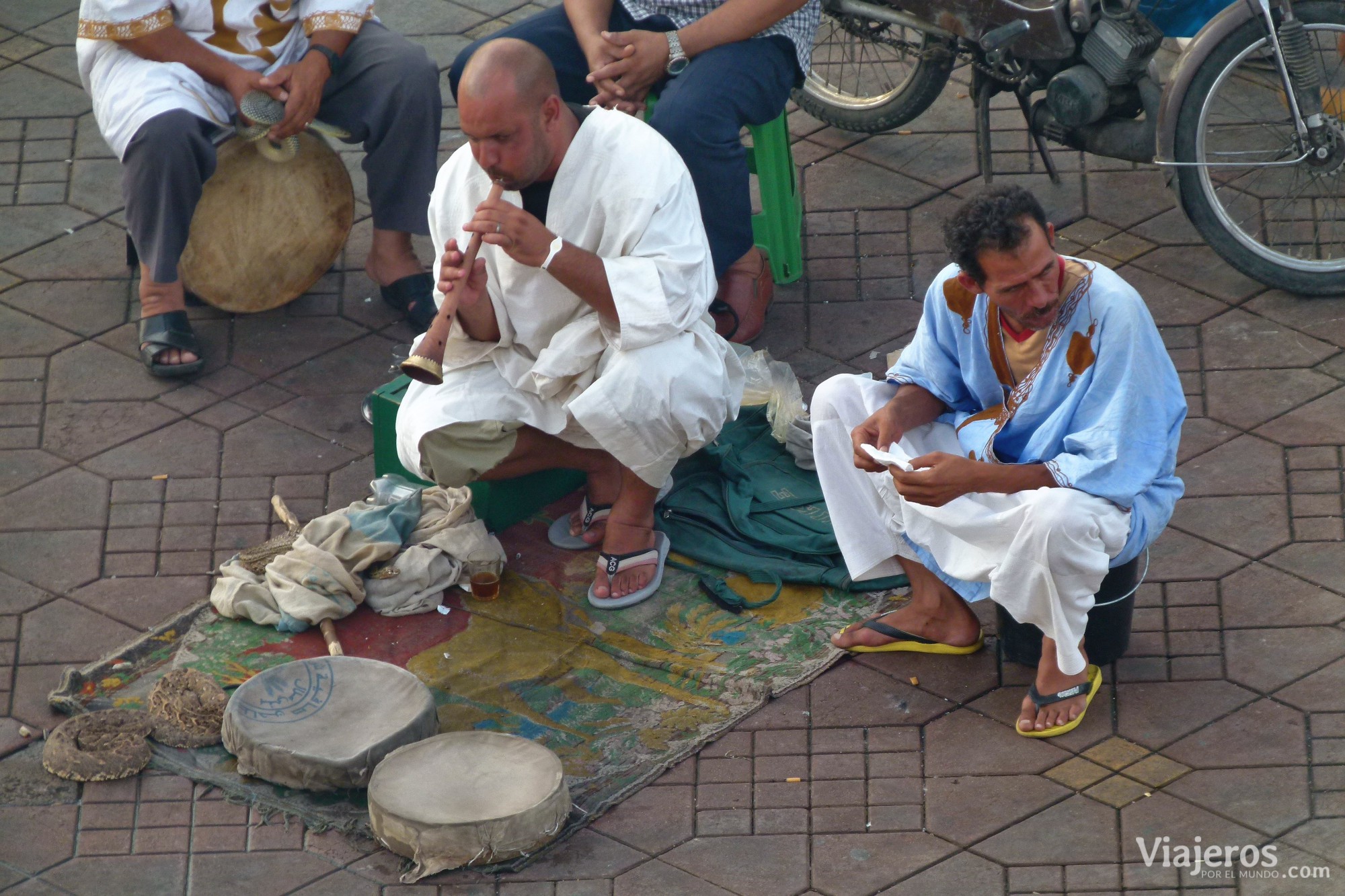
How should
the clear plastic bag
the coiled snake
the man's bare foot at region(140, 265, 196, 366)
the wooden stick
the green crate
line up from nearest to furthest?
the wooden stick < the green crate < the clear plastic bag < the coiled snake < the man's bare foot at region(140, 265, 196, 366)

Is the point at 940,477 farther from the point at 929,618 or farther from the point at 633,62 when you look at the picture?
the point at 633,62

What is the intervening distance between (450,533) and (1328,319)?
271 centimetres

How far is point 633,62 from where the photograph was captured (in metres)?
5.18

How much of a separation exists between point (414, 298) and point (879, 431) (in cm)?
211

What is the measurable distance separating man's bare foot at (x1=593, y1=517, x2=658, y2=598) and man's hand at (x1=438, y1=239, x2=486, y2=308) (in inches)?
27.3

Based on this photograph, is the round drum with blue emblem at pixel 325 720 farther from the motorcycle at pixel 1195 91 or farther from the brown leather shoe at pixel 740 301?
the motorcycle at pixel 1195 91

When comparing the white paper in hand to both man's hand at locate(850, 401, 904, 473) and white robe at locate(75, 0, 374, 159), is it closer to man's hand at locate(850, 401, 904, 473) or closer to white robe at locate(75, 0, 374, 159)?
man's hand at locate(850, 401, 904, 473)

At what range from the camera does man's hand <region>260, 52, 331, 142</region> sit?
5309mm

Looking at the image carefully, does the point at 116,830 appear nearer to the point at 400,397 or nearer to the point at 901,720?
the point at 400,397

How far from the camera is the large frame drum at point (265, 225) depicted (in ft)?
17.8

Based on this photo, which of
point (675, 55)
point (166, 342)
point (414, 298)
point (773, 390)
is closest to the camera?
point (773, 390)

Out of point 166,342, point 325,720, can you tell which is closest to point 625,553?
point 325,720

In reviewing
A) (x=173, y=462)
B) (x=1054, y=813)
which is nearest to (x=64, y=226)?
(x=173, y=462)

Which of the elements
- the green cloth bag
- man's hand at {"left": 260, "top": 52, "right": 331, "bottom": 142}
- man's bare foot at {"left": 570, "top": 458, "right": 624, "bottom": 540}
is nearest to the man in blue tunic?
the green cloth bag
